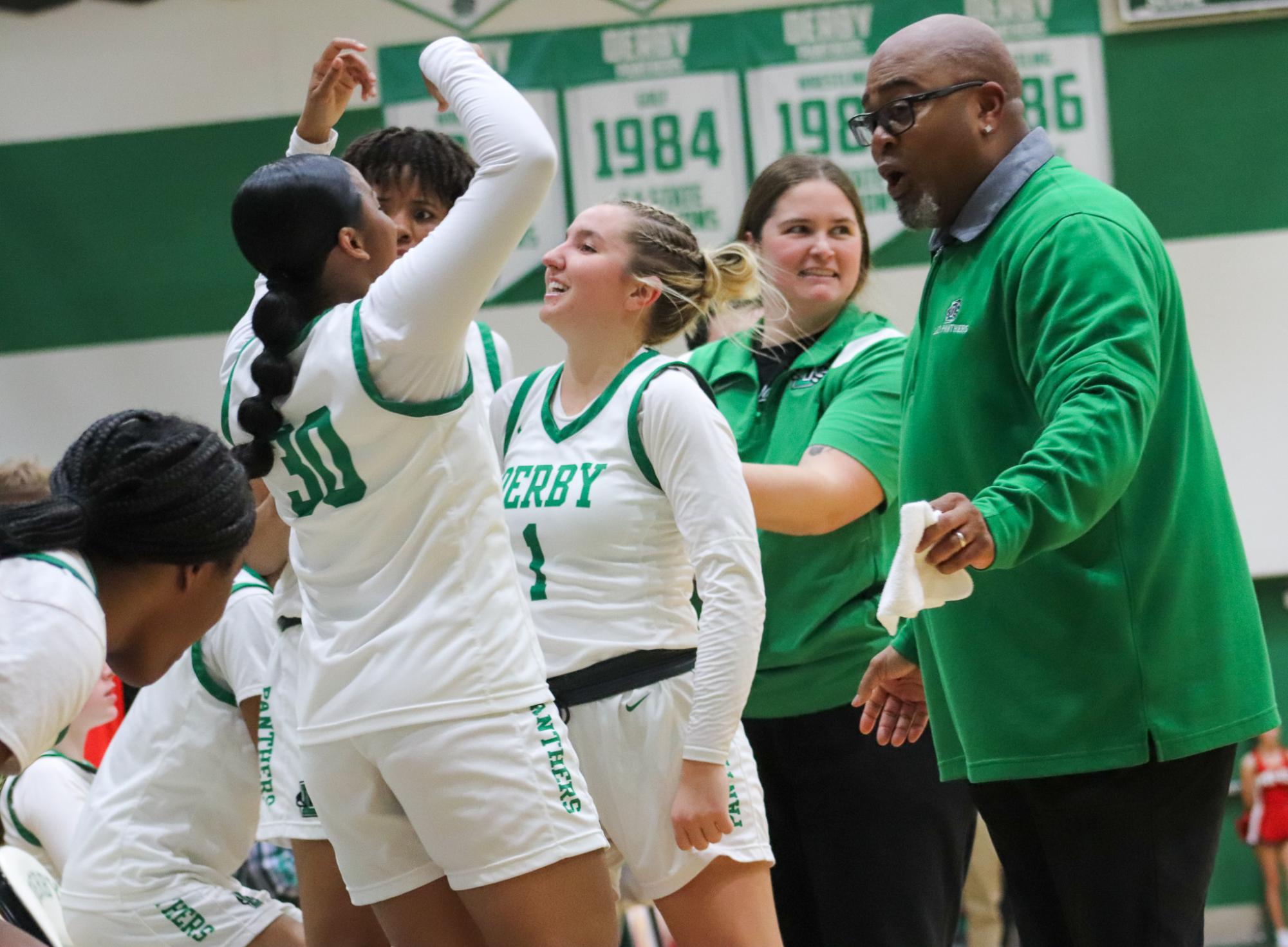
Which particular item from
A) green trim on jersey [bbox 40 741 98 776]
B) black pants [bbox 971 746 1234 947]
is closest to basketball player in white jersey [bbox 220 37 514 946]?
black pants [bbox 971 746 1234 947]

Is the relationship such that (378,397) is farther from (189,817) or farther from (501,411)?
(189,817)

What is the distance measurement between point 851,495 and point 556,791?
3.73 feet

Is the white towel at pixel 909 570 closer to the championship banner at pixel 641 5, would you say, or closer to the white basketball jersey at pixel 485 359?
the white basketball jersey at pixel 485 359

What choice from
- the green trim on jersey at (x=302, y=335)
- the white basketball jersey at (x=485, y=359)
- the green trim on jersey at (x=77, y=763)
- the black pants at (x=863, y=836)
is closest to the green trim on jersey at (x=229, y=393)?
the green trim on jersey at (x=302, y=335)

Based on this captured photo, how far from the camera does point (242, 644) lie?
2.94m

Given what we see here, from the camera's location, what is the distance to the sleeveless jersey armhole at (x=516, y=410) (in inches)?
105

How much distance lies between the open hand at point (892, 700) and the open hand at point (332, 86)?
130 centimetres

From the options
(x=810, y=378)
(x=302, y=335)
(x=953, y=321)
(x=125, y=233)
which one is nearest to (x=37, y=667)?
(x=302, y=335)

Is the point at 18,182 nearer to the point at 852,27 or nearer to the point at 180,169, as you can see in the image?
the point at 180,169

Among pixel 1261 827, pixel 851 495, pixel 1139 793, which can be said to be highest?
pixel 851 495

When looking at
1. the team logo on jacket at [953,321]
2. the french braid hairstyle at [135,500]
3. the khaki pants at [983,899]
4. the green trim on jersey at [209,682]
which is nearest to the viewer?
the french braid hairstyle at [135,500]

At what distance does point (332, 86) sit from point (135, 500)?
3.44ft

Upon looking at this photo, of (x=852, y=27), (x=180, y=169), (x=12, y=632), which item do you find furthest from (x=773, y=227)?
(x=180, y=169)

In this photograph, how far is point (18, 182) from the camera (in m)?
6.98
